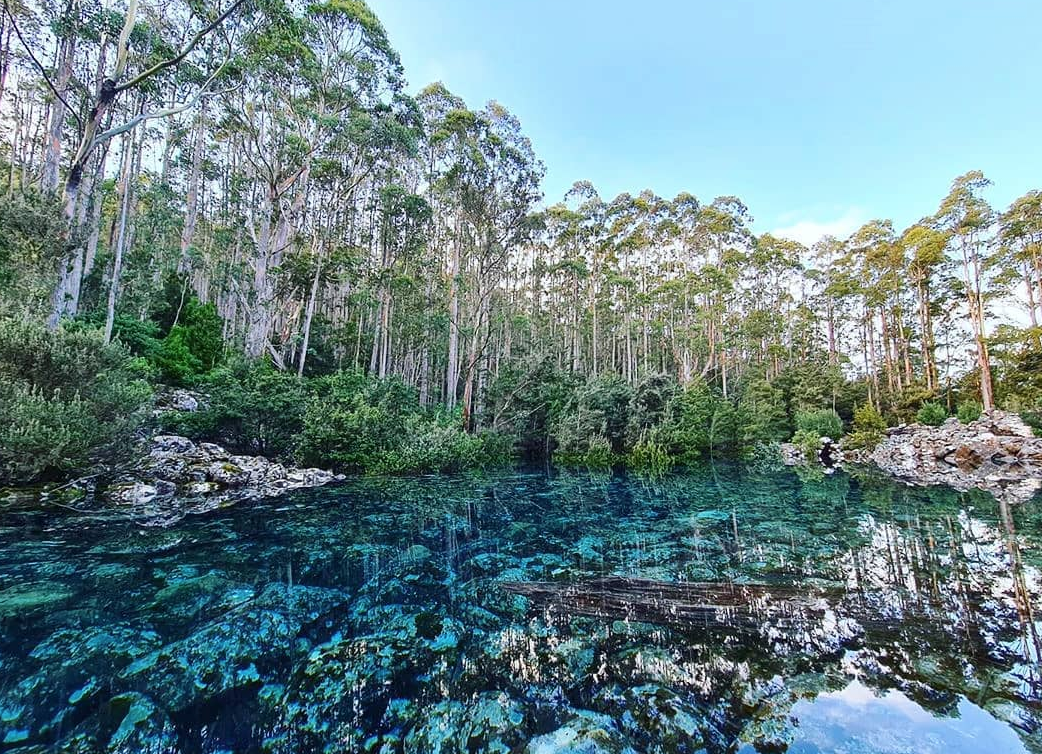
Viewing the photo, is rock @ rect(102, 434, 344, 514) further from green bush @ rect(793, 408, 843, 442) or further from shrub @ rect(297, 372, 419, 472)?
green bush @ rect(793, 408, 843, 442)

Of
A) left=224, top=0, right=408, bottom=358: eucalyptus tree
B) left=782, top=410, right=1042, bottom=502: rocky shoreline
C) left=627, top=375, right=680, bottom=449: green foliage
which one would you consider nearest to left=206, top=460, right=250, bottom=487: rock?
left=224, top=0, right=408, bottom=358: eucalyptus tree

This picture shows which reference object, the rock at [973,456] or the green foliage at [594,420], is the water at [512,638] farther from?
the green foliage at [594,420]

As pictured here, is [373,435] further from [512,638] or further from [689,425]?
[689,425]

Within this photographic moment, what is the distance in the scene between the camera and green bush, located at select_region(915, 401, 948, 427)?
17781 mm

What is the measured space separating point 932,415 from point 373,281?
23514 millimetres

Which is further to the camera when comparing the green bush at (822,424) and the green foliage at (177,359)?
the green bush at (822,424)

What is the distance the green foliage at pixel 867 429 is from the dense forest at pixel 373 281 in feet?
0.38

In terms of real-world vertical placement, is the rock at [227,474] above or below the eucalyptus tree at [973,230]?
below

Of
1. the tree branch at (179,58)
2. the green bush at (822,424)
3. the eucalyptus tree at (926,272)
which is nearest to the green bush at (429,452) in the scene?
the tree branch at (179,58)

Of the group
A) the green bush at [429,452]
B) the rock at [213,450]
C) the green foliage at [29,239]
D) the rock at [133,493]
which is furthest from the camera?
the green bush at [429,452]

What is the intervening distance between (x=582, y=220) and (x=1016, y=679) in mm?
26609

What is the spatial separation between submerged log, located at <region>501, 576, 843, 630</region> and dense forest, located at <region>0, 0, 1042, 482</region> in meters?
6.26

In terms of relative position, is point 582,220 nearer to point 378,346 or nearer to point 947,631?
point 378,346

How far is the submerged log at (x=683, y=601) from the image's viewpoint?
9.84ft
